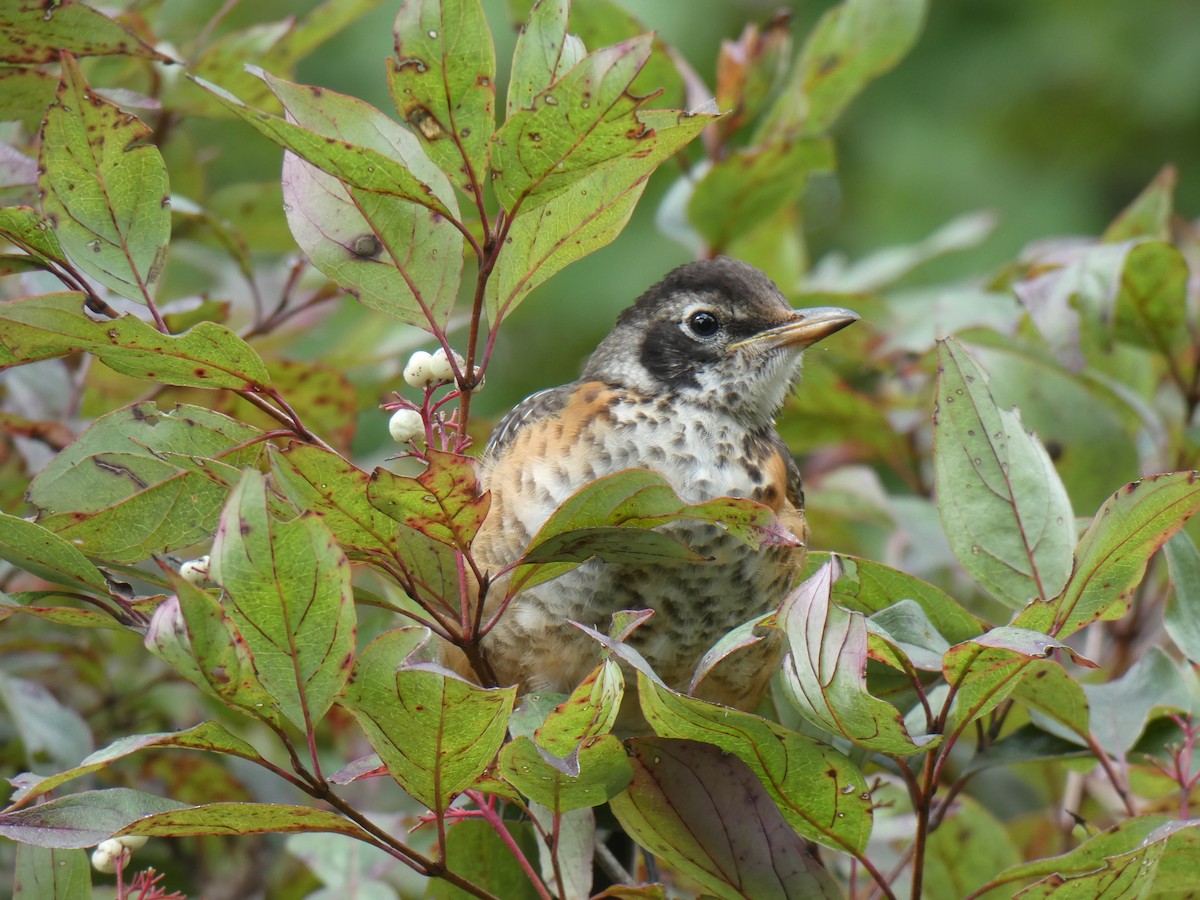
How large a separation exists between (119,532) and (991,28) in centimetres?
516

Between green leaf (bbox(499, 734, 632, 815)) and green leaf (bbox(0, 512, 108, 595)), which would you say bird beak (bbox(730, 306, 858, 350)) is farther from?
green leaf (bbox(0, 512, 108, 595))

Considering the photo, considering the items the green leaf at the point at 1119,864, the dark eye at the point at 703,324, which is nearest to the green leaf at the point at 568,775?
the green leaf at the point at 1119,864

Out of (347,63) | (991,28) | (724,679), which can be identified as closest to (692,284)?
(724,679)

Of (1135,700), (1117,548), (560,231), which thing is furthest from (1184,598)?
(560,231)

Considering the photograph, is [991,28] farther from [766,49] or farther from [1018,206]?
[766,49]

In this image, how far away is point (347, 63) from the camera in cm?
467

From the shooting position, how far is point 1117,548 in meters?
1.20

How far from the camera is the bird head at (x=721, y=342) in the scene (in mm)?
2057

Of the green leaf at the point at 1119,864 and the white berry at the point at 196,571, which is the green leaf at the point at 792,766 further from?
the white berry at the point at 196,571

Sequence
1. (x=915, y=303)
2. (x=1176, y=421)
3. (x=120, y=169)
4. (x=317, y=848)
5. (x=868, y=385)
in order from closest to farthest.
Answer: (x=120, y=169)
(x=317, y=848)
(x=1176, y=421)
(x=915, y=303)
(x=868, y=385)

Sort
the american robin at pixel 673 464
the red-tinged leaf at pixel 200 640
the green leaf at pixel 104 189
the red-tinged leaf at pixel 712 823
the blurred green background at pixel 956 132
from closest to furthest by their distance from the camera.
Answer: the red-tinged leaf at pixel 200 640
the green leaf at pixel 104 189
the red-tinged leaf at pixel 712 823
the american robin at pixel 673 464
the blurred green background at pixel 956 132

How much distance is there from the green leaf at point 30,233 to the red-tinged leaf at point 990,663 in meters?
0.91

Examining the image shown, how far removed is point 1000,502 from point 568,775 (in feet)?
1.92

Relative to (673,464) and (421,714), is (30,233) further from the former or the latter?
(673,464)
